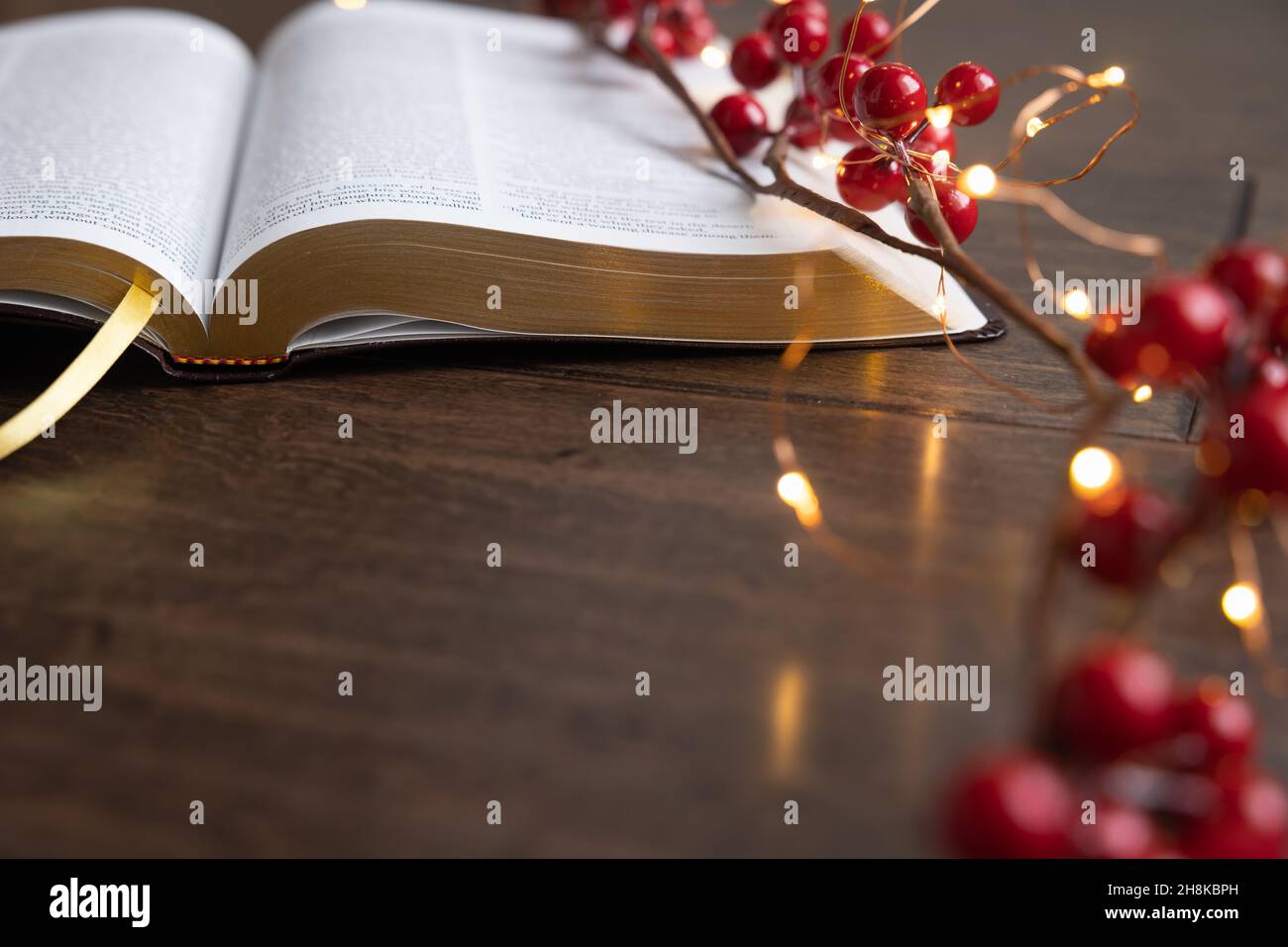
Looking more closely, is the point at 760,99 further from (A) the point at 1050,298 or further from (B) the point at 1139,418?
(B) the point at 1139,418

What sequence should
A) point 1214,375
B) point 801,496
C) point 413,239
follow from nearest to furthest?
point 1214,375, point 801,496, point 413,239

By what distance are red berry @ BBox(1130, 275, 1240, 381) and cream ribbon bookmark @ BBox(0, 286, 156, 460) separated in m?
0.51

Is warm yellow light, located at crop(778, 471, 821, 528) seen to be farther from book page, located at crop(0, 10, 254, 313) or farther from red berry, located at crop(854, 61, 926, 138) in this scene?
book page, located at crop(0, 10, 254, 313)

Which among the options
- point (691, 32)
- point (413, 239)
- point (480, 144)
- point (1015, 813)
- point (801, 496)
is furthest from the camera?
point (691, 32)

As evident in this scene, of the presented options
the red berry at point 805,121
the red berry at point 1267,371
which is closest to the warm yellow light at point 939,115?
the red berry at point 805,121

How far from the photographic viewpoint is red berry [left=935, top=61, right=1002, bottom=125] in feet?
2.15

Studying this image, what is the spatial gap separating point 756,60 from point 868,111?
0.22m

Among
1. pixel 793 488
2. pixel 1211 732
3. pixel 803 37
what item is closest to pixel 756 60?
pixel 803 37

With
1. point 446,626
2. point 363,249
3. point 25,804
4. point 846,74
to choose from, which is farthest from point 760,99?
point 25,804

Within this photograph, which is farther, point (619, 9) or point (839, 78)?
point (619, 9)

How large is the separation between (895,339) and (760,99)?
0.36m

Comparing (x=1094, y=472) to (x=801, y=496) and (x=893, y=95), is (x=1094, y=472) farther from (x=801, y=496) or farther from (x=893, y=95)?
(x=893, y=95)

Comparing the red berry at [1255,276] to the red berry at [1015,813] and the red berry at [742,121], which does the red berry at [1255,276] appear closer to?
the red berry at [1015,813]

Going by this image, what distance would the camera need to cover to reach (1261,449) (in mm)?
359
